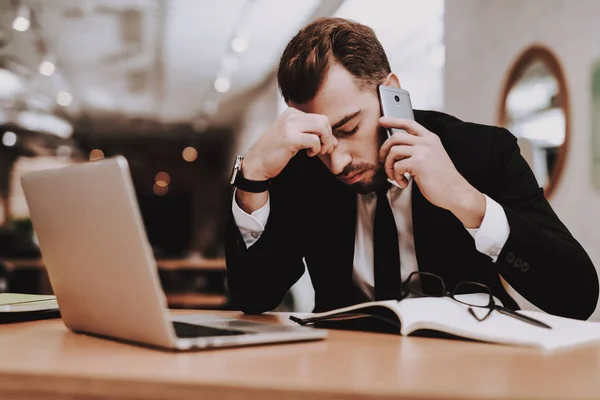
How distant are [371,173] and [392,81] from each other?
0.28 metres

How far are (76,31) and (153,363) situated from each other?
6.27 m

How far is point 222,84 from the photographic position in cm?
875

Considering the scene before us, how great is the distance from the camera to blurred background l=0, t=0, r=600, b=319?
308 cm

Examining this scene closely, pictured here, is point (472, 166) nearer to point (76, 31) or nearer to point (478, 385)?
point (478, 385)

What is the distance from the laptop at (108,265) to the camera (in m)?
0.74

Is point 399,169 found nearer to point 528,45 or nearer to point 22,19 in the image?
point 528,45

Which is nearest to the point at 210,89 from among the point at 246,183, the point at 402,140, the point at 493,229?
the point at 246,183

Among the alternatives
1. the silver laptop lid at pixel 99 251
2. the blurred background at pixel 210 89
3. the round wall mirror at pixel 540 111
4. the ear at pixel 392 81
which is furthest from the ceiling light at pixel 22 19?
the silver laptop lid at pixel 99 251

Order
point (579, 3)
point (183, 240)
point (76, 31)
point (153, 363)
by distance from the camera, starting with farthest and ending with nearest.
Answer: point (183, 240), point (76, 31), point (579, 3), point (153, 363)

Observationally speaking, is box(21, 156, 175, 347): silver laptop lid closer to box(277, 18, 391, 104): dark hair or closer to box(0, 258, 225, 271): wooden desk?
box(277, 18, 391, 104): dark hair

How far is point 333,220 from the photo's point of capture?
59.3 inches

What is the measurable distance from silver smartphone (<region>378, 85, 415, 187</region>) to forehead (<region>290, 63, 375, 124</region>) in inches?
2.8

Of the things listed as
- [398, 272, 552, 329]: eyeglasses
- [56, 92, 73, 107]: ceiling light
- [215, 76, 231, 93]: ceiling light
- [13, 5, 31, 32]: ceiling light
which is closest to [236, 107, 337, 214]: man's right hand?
[398, 272, 552, 329]: eyeglasses

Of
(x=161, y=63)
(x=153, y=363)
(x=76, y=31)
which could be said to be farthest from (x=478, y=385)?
(x=161, y=63)
